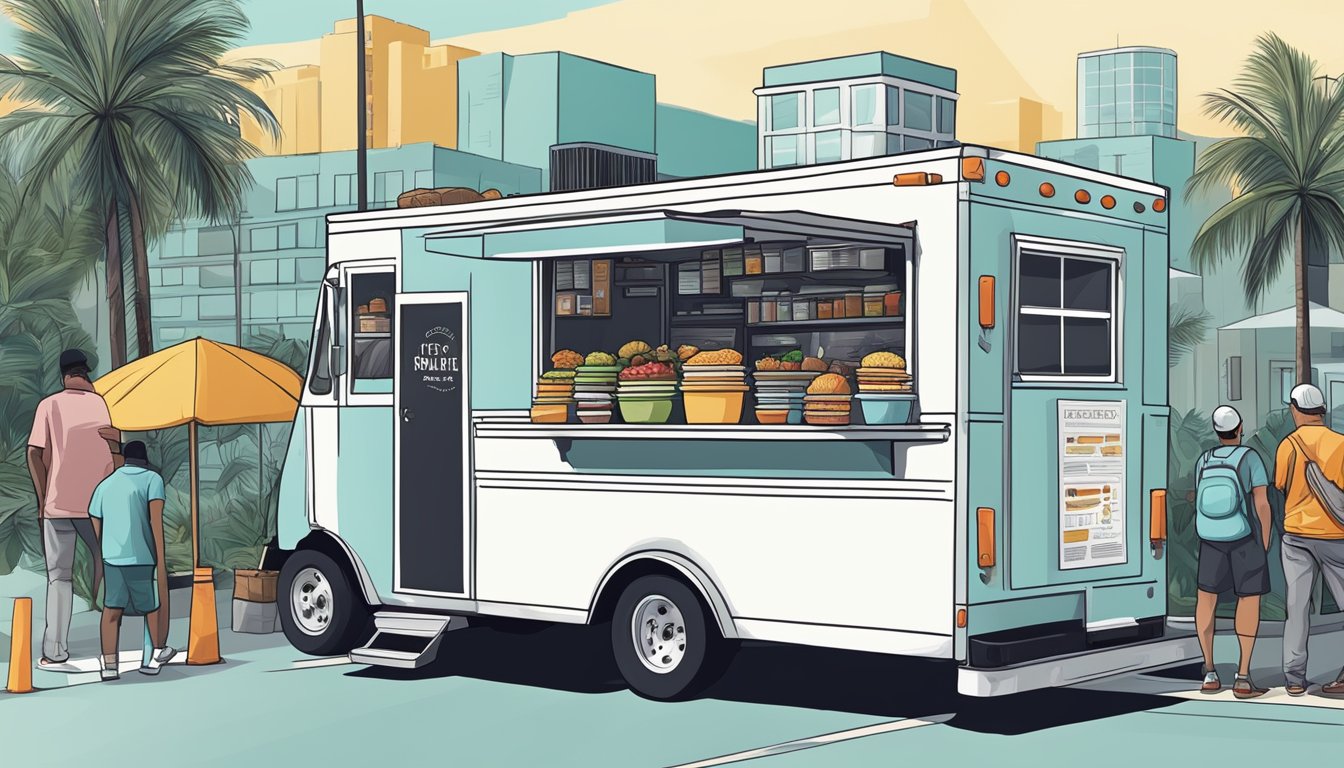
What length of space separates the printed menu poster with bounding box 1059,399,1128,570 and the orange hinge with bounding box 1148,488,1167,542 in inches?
10.8

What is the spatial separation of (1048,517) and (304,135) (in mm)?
69582

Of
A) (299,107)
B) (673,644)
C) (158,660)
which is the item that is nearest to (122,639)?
(158,660)

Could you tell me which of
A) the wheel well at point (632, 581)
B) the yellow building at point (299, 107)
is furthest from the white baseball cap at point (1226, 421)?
the yellow building at point (299, 107)

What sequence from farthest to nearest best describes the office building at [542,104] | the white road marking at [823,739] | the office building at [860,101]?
the office building at [542,104]
the office building at [860,101]
the white road marking at [823,739]

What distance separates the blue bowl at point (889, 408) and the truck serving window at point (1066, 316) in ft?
2.32

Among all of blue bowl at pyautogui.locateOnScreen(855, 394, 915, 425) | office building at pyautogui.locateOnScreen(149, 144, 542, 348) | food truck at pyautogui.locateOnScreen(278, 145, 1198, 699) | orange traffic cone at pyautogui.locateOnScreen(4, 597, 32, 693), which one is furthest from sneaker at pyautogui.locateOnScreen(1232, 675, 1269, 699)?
office building at pyautogui.locateOnScreen(149, 144, 542, 348)

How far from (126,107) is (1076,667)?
1515 cm

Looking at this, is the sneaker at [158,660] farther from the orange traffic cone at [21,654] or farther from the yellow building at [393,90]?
the yellow building at [393,90]

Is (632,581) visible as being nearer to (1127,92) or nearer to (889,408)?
(889,408)

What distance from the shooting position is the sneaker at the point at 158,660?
41.6 feet

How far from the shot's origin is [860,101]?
49312 mm

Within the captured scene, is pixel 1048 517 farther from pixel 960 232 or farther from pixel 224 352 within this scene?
pixel 224 352

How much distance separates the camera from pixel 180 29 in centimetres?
2211

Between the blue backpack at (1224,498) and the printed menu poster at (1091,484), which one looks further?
the blue backpack at (1224,498)
